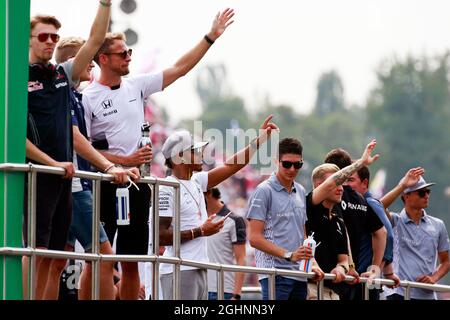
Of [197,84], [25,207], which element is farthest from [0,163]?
[197,84]

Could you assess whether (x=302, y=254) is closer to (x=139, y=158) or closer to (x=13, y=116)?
(x=139, y=158)

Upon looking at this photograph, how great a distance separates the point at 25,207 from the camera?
11.0 m

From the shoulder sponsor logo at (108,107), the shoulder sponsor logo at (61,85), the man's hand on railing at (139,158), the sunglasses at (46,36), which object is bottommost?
the man's hand on railing at (139,158)

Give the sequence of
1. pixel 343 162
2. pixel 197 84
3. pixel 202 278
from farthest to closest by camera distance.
→ 1. pixel 197 84
2. pixel 343 162
3. pixel 202 278

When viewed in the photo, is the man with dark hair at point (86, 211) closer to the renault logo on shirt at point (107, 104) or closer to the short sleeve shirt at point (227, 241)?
the renault logo on shirt at point (107, 104)

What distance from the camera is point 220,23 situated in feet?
45.3

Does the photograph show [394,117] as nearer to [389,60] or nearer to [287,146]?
[389,60]

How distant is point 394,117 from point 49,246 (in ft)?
410

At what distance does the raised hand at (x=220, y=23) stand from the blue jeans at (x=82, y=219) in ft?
6.32

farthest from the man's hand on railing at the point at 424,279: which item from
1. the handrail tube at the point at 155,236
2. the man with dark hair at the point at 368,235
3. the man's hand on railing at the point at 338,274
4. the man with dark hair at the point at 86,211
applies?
the handrail tube at the point at 155,236

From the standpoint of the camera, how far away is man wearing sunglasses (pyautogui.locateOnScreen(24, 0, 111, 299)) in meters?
11.5

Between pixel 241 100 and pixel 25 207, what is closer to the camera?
pixel 25 207

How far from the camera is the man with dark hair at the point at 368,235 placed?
A: 1599 centimetres

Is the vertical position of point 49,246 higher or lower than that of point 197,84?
lower
